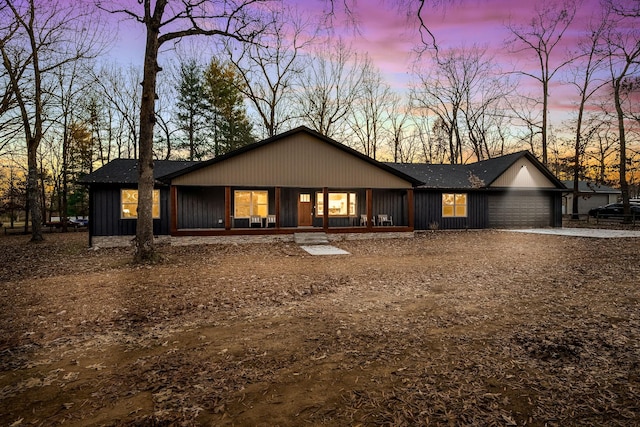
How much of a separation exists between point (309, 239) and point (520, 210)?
54.5ft

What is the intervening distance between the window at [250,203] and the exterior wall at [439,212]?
981cm

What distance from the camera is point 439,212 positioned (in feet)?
72.9

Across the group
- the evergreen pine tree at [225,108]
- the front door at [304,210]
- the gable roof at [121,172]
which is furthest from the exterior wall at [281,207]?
the evergreen pine tree at [225,108]

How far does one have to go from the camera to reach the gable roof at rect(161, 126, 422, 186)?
15.8 meters

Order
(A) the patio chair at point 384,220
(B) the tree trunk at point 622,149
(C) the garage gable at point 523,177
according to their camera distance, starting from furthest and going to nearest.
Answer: (B) the tree trunk at point 622,149, (C) the garage gable at point 523,177, (A) the patio chair at point 384,220

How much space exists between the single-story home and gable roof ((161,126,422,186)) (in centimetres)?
5

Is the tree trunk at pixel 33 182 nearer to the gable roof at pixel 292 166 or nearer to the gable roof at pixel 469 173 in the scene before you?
the gable roof at pixel 292 166

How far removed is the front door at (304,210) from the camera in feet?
62.8

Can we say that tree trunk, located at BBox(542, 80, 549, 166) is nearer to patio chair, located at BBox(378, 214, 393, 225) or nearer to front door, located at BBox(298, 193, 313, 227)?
patio chair, located at BBox(378, 214, 393, 225)

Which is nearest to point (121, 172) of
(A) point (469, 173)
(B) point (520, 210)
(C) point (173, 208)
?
(C) point (173, 208)

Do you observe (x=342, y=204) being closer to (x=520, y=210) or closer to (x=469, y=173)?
(x=469, y=173)

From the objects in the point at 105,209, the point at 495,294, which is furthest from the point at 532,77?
the point at 105,209

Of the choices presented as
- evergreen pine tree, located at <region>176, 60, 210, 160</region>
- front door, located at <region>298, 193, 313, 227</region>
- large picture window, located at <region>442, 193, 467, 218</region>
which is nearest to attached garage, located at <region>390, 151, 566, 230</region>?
large picture window, located at <region>442, 193, 467, 218</region>

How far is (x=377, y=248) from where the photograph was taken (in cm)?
1434
